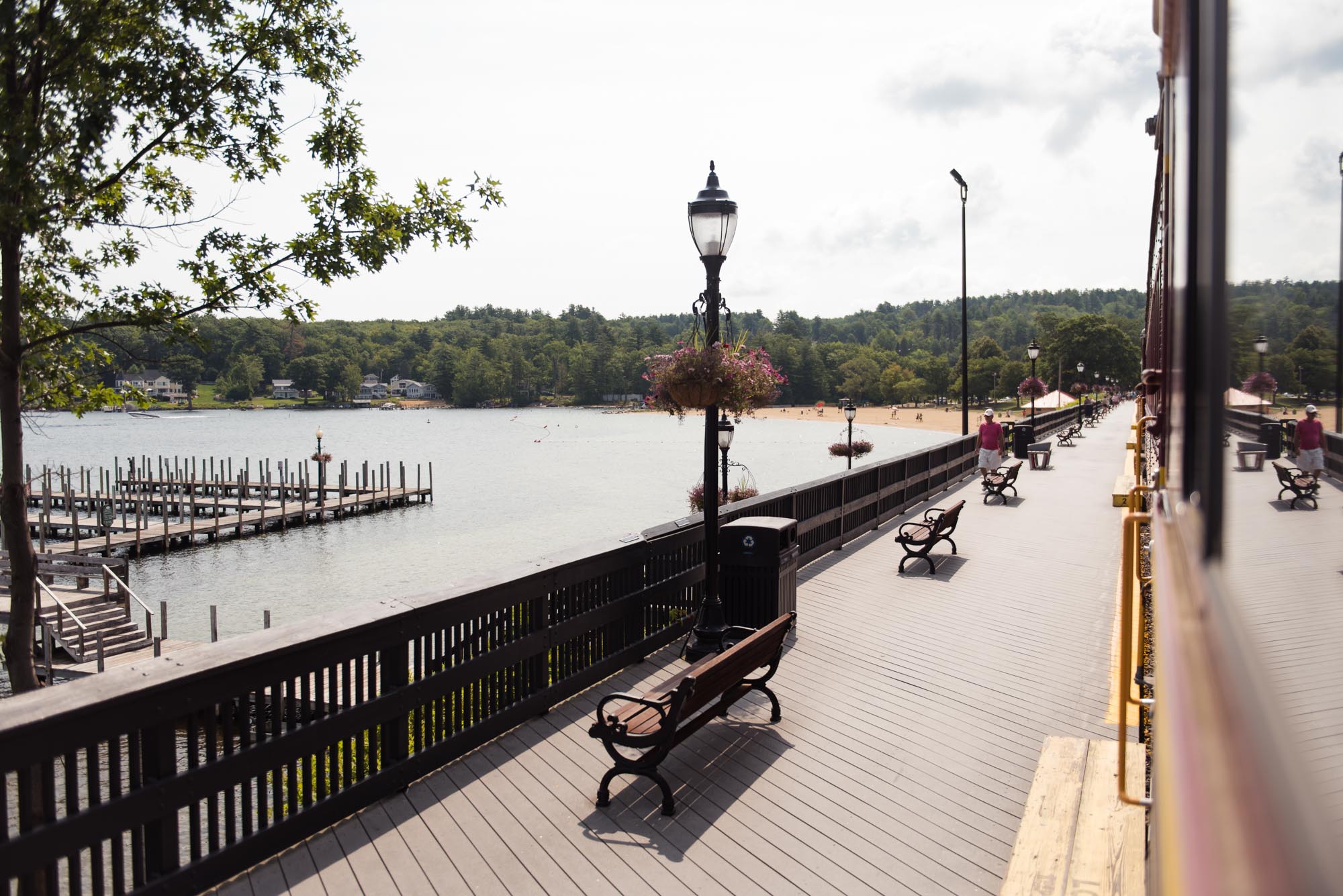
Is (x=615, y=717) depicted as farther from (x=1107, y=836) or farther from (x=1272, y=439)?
(x=1272, y=439)

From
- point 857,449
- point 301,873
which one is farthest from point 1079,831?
point 857,449

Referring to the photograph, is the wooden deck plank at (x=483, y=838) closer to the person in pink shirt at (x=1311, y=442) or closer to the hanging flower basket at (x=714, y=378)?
the hanging flower basket at (x=714, y=378)

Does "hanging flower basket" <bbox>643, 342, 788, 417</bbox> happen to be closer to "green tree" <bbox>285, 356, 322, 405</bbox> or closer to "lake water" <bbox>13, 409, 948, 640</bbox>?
"lake water" <bbox>13, 409, 948, 640</bbox>

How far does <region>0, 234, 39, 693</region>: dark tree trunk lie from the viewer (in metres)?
8.86

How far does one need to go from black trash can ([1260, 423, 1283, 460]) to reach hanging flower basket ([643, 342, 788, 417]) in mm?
6457

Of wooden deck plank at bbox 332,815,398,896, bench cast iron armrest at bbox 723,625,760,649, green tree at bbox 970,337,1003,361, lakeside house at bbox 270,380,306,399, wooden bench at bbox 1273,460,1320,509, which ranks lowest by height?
wooden deck plank at bbox 332,815,398,896

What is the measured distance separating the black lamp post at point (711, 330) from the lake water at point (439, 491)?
7.08 ft

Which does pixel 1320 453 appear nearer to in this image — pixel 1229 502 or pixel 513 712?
pixel 1229 502

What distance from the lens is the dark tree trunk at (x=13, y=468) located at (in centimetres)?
886

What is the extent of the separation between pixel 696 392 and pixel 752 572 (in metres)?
1.76

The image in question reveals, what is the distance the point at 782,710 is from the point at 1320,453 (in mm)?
6240

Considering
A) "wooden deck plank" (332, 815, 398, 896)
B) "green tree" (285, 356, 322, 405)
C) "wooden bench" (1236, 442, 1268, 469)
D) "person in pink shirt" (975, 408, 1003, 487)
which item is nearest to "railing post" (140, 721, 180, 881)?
"wooden deck plank" (332, 815, 398, 896)

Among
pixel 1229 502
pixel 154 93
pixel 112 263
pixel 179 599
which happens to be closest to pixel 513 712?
pixel 1229 502

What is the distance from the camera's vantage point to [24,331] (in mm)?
10352
